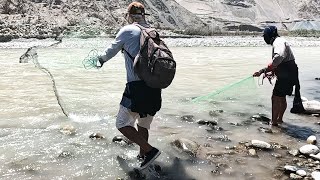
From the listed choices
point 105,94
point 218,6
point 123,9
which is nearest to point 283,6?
point 218,6

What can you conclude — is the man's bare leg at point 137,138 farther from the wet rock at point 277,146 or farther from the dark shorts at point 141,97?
the wet rock at point 277,146

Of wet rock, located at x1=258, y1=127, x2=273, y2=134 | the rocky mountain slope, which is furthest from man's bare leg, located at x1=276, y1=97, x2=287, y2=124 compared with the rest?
the rocky mountain slope

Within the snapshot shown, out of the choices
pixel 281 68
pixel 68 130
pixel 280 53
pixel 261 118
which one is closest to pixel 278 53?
pixel 280 53

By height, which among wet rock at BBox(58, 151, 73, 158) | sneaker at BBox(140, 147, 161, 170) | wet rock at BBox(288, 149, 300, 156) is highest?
sneaker at BBox(140, 147, 161, 170)

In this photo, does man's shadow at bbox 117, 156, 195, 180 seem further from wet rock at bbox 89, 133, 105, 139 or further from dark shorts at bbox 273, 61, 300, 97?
dark shorts at bbox 273, 61, 300, 97

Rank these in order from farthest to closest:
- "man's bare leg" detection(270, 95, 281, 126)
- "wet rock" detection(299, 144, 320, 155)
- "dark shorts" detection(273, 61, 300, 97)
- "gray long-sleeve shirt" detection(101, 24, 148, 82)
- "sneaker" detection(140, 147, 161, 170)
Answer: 1. "man's bare leg" detection(270, 95, 281, 126)
2. "dark shorts" detection(273, 61, 300, 97)
3. "wet rock" detection(299, 144, 320, 155)
4. "sneaker" detection(140, 147, 161, 170)
5. "gray long-sleeve shirt" detection(101, 24, 148, 82)

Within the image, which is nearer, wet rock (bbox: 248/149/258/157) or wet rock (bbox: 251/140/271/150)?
wet rock (bbox: 248/149/258/157)

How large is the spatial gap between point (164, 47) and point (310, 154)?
2901 mm

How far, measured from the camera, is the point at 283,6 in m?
135

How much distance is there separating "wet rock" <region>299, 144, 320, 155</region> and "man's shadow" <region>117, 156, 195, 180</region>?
75.9 inches

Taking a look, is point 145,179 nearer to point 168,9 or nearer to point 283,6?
point 168,9

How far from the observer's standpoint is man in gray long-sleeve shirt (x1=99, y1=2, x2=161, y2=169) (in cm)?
502

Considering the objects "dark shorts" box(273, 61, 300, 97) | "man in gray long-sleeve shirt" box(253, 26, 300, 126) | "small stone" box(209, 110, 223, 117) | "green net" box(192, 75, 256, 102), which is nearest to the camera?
"man in gray long-sleeve shirt" box(253, 26, 300, 126)

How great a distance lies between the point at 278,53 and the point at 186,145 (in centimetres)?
243
